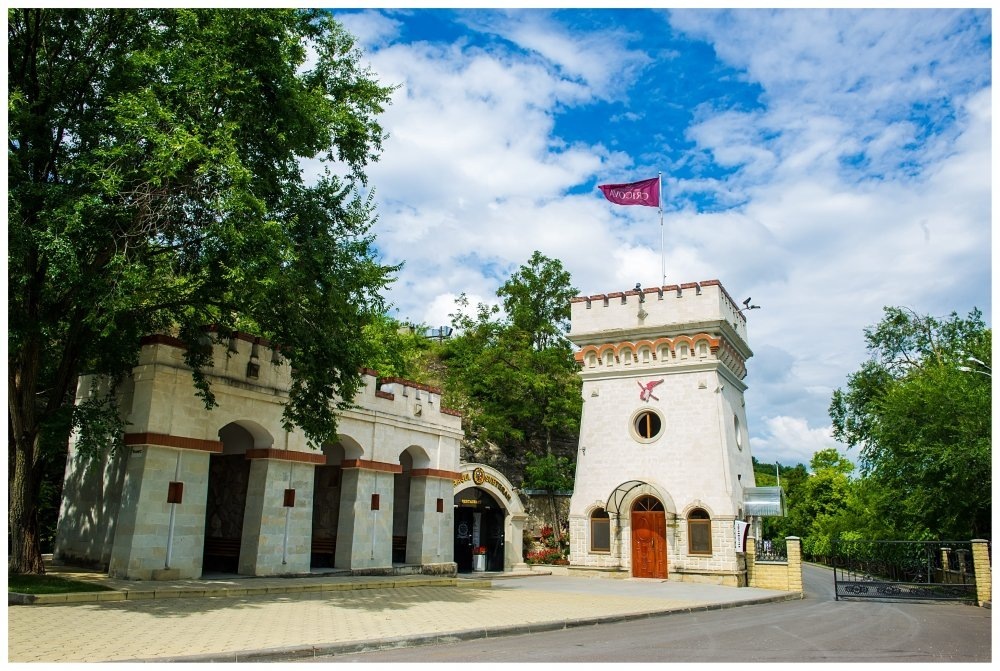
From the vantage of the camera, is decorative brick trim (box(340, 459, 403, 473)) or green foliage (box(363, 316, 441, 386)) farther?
green foliage (box(363, 316, 441, 386))

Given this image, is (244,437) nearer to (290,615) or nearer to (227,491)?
(227,491)

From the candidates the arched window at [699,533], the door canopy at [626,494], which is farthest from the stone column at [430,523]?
the arched window at [699,533]

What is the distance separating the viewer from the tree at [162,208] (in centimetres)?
1228

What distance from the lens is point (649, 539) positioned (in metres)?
26.0

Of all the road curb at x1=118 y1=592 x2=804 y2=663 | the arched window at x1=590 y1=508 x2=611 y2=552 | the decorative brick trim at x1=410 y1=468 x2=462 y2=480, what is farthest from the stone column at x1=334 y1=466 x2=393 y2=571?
the arched window at x1=590 y1=508 x2=611 y2=552

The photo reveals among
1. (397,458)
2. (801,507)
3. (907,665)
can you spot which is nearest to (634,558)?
(397,458)

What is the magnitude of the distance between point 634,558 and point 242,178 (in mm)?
19588

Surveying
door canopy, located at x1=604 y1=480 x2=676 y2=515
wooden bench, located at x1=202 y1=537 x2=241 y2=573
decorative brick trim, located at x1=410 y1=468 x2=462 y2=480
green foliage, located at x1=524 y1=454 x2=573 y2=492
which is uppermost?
green foliage, located at x1=524 y1=454 x2=573 y2=492

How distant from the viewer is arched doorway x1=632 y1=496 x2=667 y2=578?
2570 centimetres

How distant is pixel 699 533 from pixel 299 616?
16.9 m

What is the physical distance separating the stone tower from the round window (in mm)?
39

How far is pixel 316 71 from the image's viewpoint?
1638 cm

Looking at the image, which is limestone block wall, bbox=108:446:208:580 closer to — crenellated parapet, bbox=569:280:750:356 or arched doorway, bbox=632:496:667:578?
arched doorway, bbox=632:496:667:578

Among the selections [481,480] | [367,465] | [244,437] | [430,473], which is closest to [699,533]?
[481,480]
